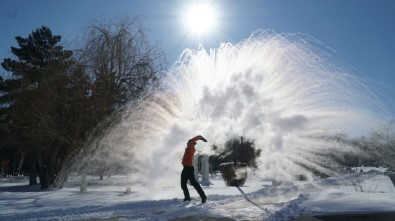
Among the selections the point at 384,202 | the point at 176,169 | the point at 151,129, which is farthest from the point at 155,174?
the point at 384,202

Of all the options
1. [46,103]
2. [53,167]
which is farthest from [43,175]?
[46,103]

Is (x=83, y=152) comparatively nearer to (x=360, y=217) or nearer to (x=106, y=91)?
(x=106, y=91)

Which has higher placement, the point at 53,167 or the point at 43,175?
the point at 53,167

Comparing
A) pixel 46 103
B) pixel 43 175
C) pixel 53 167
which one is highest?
pixel 46 103

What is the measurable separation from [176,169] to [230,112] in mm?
3757

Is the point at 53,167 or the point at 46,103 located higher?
the point at 46,103

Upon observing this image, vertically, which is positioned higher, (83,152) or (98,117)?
(98,117)

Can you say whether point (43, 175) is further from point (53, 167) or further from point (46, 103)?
point (46, 103)

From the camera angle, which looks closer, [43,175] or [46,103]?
[46,103]

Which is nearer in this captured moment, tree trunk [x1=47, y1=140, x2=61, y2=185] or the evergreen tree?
the evergreen tree

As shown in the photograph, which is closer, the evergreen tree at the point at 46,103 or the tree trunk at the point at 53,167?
the evergreen tree at the point at 46,103

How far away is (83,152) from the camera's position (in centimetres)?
1891

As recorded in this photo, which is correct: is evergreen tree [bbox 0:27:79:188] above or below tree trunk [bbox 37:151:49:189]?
above

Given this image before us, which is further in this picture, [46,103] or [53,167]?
[53,167]
